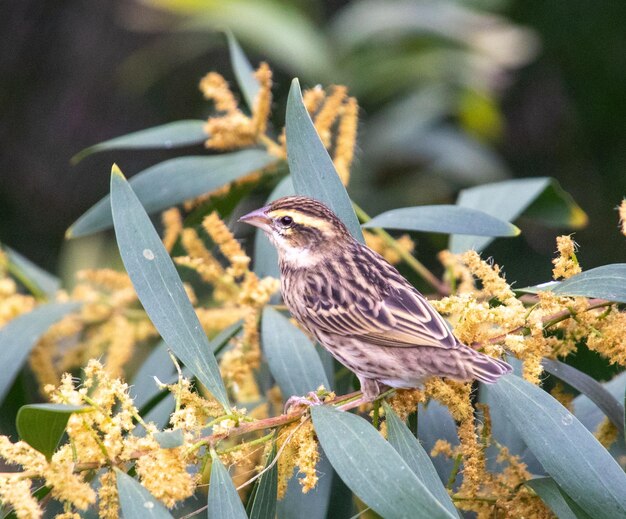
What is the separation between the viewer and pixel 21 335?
317 cm

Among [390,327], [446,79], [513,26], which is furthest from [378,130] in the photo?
[390,327]

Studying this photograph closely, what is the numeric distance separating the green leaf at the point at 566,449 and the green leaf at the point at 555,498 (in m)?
0.06

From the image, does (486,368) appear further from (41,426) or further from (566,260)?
(41,426)

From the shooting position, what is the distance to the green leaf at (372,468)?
187 cm

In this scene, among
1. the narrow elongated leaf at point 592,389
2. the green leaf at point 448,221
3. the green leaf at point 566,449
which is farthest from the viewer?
the green leaf at point 448,221

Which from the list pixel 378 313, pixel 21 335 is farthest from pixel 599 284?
pixel 21 335

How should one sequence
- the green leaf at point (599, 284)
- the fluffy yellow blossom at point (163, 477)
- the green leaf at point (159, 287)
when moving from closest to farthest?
the fluffy yellow blossom at point (163, 477), the green leaf at point (599, 284), the green leaf at point (159, 287)

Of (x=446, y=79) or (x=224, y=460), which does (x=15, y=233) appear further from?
(x=224, y=460)

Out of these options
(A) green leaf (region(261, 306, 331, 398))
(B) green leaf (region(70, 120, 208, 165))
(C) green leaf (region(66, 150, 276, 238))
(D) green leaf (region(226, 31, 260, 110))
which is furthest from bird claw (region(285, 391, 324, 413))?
(D) green leaf (region(226, 31, 260, 110))

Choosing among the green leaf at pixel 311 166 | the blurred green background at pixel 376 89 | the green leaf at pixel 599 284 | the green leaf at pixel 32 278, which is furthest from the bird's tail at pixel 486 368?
the blurred green background at pixel 376 89

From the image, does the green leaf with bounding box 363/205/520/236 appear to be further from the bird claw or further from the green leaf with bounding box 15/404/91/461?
the green leaf with bounding box 15/404/91/461

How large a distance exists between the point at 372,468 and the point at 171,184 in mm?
1595

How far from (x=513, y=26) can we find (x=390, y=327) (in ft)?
14.5

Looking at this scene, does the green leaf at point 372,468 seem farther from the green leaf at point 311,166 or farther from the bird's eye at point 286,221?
the bird's eye at point 286,221
